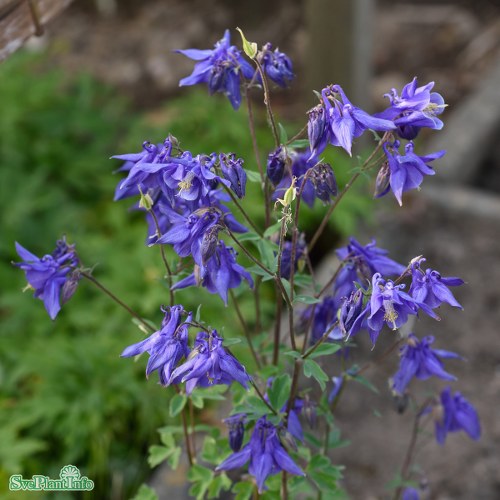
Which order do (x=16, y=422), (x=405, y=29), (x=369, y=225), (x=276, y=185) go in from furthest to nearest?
(x=405, y=29) < (x=369, y=225) < (x=16, y=422) < (x=276, y=185)

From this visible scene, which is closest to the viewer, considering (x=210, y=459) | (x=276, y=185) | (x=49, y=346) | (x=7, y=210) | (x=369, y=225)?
(x=276, y=185)

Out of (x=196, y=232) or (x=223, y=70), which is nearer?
(x=196, y=232)

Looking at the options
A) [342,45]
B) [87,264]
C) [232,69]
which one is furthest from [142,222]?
[232,69]

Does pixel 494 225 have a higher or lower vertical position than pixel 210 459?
lower

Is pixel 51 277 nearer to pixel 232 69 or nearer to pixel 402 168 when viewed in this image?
pixel 232 69

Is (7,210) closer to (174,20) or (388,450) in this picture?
(388,450)

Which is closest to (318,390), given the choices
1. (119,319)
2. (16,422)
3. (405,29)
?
(119,319)

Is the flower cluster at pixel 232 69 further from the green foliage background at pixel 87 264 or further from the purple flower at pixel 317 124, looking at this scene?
the green foliage background at pixel 87 264

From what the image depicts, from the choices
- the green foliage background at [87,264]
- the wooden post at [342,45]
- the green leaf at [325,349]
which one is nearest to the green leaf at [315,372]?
the green leaf at [325,349]
